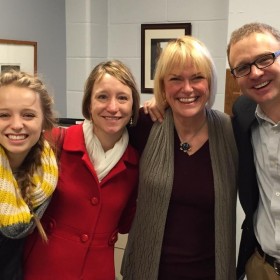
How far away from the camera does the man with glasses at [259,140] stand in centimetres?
144

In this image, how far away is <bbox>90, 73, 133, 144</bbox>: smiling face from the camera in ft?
5.16

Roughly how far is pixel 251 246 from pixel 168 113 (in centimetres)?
64

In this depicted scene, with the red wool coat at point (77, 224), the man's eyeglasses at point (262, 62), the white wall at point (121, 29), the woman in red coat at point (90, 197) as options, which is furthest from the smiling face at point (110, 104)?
the white wall at point (121, 29)

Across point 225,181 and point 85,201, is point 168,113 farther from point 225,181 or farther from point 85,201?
point 85,201

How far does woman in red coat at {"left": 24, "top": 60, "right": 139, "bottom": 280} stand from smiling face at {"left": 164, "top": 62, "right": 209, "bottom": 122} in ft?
0.51

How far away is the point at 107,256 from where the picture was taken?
1.62 metres

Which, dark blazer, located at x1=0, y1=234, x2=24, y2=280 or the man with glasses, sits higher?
the man with glasses

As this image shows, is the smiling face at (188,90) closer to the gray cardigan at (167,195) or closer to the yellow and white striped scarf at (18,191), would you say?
the gray cardigan at (167,195)

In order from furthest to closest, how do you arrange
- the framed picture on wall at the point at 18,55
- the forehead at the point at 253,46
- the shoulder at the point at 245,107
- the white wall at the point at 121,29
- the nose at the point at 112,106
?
the white wall at the point at 121,29 < the framed picture on wall at the point at 18,55 < the shoulder at the point at 245,107 < the nose at the point at 112,106 < the forehead at the point at 253,46

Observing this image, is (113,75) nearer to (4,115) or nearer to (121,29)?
(4,115)

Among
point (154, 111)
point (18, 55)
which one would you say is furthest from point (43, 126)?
point (18, 55)

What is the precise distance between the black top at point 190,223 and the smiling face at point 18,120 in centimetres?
57

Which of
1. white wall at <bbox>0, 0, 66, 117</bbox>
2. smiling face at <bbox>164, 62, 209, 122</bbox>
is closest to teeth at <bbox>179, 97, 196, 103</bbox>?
smiling face at <bbox>164, 62, 209, 122</bbox>

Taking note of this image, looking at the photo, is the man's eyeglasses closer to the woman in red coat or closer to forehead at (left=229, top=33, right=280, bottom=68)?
forehead at (left=229, top=33, right=280, bottom=68)
